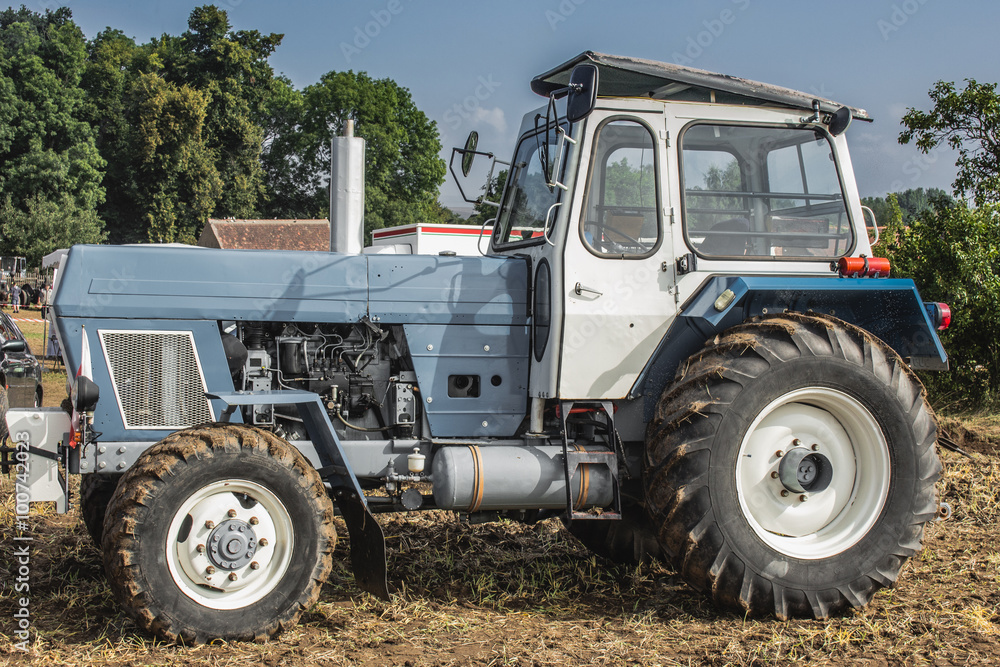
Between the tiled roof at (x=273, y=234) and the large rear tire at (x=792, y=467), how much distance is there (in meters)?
21.2

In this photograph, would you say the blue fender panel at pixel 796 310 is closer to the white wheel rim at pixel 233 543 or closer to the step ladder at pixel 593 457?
the step ladder at pixel 593 457

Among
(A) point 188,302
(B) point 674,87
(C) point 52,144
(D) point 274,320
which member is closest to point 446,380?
(D) point 274,320

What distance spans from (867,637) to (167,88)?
3912 centimetres

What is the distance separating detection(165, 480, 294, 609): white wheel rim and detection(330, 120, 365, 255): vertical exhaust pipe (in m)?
1.49

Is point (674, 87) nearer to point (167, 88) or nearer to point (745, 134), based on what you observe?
point (745, 134)

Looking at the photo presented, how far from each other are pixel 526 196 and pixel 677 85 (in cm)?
110

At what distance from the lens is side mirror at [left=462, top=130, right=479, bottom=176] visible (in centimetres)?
526

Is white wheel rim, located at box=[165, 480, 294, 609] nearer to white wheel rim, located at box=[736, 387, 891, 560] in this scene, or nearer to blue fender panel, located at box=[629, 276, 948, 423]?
blue fender panel, located at box=[629, 276, 948, 423]

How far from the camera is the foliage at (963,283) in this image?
32.4ft

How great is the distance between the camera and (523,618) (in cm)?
436

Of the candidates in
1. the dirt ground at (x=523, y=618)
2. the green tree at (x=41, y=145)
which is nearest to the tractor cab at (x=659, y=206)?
the dirt ground at (x=523, y=618)

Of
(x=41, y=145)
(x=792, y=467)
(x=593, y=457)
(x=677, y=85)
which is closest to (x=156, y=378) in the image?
(x=593, y=457)

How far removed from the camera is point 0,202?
111 ft

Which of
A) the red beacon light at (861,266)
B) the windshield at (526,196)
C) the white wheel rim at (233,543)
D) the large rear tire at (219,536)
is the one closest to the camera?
the large rear tire at (219,536)
